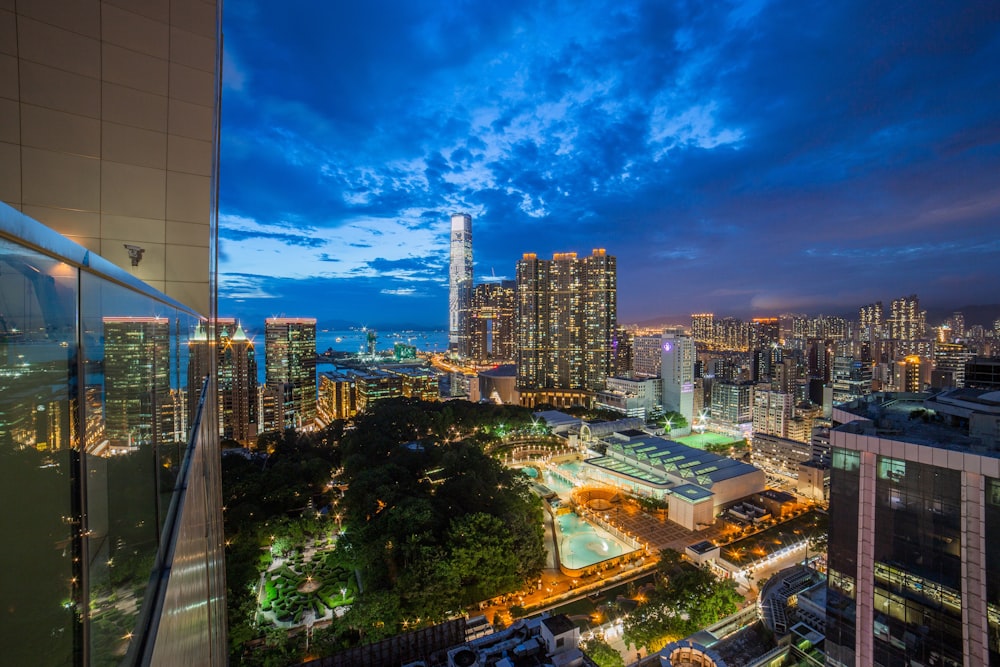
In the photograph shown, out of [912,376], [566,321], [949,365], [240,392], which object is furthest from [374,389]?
[949,365]

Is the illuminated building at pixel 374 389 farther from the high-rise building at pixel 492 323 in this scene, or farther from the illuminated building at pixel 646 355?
the high-rise building at pixel 492 323

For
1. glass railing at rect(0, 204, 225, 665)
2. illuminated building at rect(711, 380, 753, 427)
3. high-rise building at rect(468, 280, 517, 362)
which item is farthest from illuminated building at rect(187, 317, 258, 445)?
high-rise building at rect(468, 280, 517, 362)

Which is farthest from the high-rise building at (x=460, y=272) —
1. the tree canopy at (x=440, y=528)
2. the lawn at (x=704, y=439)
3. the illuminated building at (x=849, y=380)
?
the tree canopy at (x=440, y=528)

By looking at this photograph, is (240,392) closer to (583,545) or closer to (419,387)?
(419,387)

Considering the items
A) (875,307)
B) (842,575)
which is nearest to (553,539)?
(842,575)

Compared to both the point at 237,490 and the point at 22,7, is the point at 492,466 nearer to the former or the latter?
the point at 237,490
